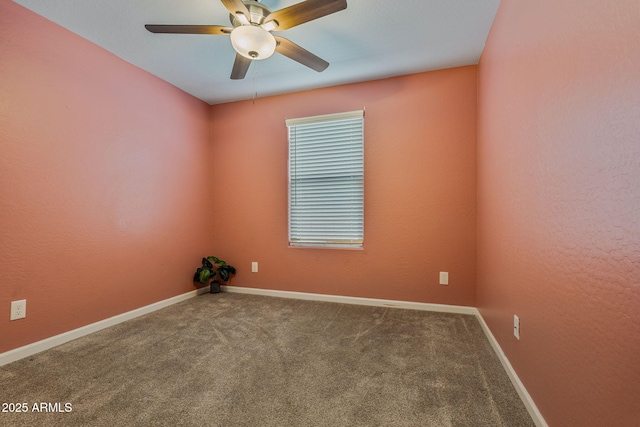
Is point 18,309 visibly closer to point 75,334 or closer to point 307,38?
point 75,334

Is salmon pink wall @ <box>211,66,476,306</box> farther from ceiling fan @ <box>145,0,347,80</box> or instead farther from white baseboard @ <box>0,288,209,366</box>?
ceiling fan @ <box>145,0,347,80</box>

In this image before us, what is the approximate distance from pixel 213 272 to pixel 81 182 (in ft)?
5.24

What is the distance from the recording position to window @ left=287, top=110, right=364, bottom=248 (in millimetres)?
2971

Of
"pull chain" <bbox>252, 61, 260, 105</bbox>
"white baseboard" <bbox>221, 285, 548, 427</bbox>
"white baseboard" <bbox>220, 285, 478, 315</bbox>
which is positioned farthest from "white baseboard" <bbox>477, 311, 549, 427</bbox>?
"pull chain" <bbox>252, 61, 260, 105</bbox>

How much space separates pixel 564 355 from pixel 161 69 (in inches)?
142

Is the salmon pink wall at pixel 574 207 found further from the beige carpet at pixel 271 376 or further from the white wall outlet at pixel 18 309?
the white wall outlet at pixel 18 309

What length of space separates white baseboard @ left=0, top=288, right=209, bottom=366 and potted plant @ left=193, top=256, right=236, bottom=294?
32 cm

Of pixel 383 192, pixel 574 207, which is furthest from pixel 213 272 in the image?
pixel 574 207

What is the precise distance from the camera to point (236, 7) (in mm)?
1478

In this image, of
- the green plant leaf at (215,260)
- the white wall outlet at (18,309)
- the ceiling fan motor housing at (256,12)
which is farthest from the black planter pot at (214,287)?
the ceiling fan motor housing at (256,12)

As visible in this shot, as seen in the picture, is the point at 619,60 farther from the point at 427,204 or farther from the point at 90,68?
the point at 90,68

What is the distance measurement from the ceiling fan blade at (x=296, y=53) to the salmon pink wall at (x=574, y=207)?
125 centimetres

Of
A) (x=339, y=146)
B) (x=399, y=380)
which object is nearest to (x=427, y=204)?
(x=339, y=146)

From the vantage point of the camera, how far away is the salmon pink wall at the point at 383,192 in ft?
8.62
